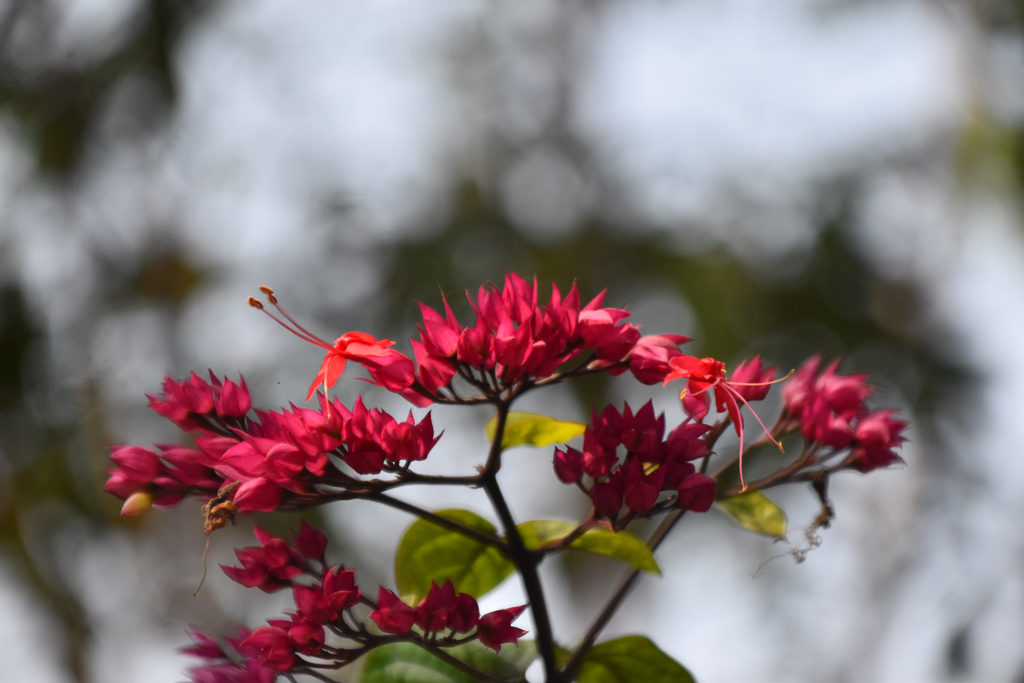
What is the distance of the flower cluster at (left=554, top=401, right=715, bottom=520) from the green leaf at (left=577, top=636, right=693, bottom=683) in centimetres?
A: 15

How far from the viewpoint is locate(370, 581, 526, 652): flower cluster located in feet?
2.15

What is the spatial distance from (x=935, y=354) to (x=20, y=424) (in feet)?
14.6

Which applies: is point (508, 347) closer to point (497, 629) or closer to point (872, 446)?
point (497, 629)

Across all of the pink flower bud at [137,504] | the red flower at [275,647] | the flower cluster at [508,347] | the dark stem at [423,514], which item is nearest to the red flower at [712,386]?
the flower cluster at [508,347]

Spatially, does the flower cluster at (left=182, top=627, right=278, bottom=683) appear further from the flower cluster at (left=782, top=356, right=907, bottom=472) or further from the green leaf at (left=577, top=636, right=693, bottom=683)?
the flower cluster at (left=782, top=356, right=907, bottom=472)

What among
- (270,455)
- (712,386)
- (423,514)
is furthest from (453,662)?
(712,386)

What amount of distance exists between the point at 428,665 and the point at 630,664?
0.21 m

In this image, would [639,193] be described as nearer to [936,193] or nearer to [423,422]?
[936,193]

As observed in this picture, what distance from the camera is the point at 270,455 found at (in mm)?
623

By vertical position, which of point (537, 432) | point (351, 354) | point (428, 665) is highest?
point (351, 354)

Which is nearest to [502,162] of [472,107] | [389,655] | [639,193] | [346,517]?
[472,107]

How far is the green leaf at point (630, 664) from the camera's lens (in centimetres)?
71

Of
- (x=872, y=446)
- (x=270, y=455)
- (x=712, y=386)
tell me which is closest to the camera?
(x=270, y=455)

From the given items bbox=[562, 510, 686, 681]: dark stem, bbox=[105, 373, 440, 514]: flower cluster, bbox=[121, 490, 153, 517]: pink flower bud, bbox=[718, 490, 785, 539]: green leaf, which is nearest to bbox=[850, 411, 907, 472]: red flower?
bbox=[718, 490, 785, 539]: green leaf
